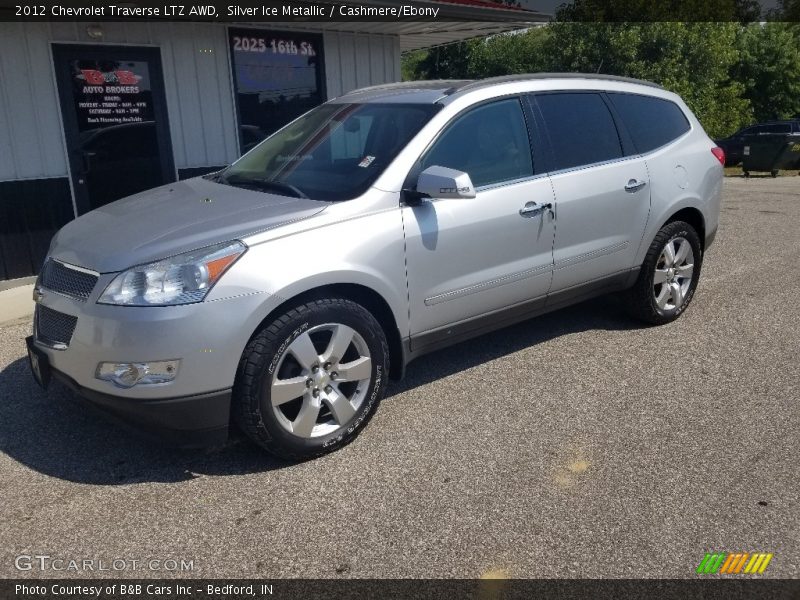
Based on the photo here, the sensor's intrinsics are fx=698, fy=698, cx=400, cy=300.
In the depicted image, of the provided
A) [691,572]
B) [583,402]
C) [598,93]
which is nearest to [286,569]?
[691,572]

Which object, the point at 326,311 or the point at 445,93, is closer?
the point at 326,311

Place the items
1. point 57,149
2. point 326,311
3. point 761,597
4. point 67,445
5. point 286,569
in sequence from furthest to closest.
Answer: point 57,149
point 67,445
point 326,311
point 286,569
point 761,597

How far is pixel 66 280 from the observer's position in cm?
335

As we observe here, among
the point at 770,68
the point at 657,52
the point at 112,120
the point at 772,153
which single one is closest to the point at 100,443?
the point at 112,120

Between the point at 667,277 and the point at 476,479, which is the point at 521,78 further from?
the point at 476,479

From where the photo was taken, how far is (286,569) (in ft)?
8.75

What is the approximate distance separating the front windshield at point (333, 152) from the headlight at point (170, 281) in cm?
79

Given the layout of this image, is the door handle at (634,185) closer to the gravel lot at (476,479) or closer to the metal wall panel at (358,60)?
the gravel lot at (476,479)

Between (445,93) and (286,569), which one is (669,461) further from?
(445,93)

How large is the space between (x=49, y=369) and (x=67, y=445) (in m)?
0.51

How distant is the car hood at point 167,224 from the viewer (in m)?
3.17

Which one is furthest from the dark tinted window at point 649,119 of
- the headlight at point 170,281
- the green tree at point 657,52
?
the green tree at point 657,52

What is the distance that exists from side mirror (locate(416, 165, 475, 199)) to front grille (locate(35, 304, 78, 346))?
5.87ft

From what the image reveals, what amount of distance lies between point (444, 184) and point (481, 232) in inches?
19.9
